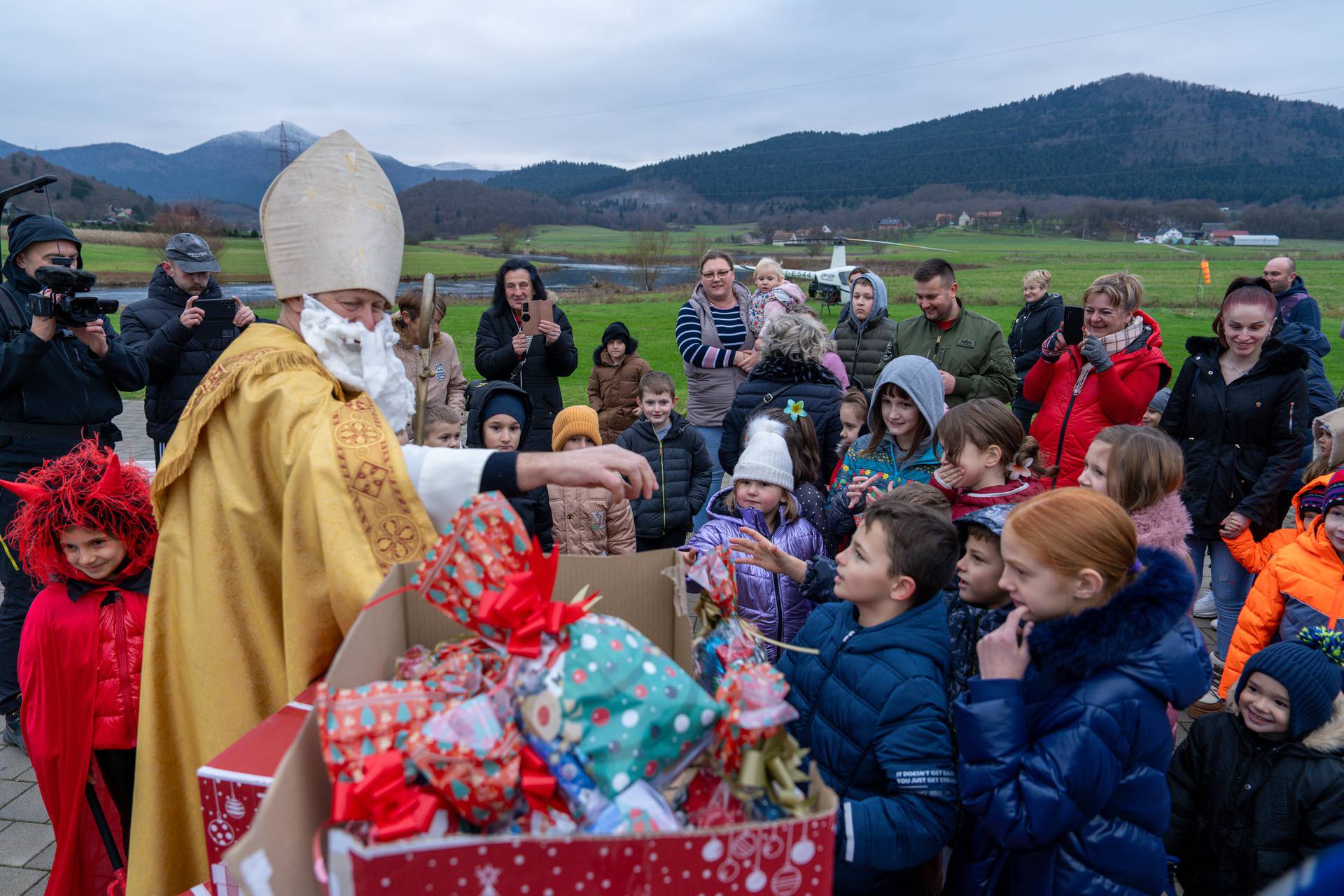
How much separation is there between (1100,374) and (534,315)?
3.93 m

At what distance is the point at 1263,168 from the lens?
138250mm

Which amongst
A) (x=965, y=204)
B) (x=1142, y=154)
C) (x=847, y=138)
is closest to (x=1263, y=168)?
(x=1142, y=154)

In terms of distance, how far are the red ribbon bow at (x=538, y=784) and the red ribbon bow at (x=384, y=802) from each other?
0.13 m

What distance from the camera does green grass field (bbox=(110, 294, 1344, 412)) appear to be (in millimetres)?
17406

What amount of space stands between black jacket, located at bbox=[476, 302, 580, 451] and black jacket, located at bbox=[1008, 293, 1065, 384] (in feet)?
15.0

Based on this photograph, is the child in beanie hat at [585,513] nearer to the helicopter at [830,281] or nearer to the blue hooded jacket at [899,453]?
the blue hooded jacket at [899,453]

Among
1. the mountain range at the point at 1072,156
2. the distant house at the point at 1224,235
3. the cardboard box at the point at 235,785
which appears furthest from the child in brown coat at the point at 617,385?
the mountain range at the point at 1072,156

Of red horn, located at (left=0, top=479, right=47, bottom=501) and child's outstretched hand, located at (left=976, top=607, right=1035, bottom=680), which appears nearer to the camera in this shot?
child's outstretched hand, located at (left=976, top=607, right=1035, bottom=680)

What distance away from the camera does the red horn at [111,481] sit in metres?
2.63

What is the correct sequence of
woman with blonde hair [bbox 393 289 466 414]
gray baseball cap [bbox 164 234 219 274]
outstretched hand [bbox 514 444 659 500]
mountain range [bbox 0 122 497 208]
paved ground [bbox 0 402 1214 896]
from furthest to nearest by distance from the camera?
mountain range [bbox 0 122 497 208]
woman with blonde hair [bbox 393 289 466 414]
gray baseball cap [bbox 164 234 219 274]
paved ground [bbox 0 402 1214 896]
outstretched hand [bbox 514 444 659 500]

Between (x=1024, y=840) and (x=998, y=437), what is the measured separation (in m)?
1.85

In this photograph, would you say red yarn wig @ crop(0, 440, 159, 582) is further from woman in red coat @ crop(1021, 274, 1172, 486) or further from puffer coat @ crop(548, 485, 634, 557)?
woman in red coat @ crop(1021, 274, 1172, 486)

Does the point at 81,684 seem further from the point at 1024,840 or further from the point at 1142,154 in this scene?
the point at 1142,154

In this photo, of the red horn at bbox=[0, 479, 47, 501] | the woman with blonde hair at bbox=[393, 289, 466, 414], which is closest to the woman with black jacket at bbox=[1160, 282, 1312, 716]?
the woman with blonde hair at bbox=[393, 289, 466, 414]
